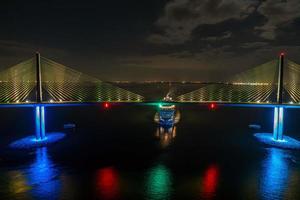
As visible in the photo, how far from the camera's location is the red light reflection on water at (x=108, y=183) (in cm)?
1845

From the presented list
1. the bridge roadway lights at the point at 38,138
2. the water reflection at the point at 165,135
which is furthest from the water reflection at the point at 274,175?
the bridge roadway lights at the point at 38,138

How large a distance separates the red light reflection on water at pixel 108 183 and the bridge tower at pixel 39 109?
14.2 m

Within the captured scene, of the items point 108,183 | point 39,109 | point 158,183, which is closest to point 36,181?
point 108,183

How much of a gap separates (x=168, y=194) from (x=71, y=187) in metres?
7.44

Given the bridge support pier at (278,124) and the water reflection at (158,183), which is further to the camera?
the bridge support pier at (278,124)

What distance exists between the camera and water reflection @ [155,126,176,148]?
34.0m

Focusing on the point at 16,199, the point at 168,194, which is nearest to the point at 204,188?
the point at 168,194

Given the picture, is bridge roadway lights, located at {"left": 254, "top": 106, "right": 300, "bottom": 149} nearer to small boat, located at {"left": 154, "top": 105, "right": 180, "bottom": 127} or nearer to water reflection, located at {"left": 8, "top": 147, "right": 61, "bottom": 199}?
small boat, located at {"left": 154, "top": 105, "right": 180, "bottom": 127}

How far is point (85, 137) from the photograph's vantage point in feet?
122

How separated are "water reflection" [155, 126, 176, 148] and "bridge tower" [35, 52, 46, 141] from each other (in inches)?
621

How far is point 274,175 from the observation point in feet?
72.3

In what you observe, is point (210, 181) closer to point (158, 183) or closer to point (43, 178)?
point (158, 183)

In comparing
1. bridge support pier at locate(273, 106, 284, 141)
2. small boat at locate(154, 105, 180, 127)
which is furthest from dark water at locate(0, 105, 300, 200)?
small boat at locate(154, 105, 180, 127)

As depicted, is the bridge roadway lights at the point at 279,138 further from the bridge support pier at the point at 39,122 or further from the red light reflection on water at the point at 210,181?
the bridge support pier at the point at 39,122
